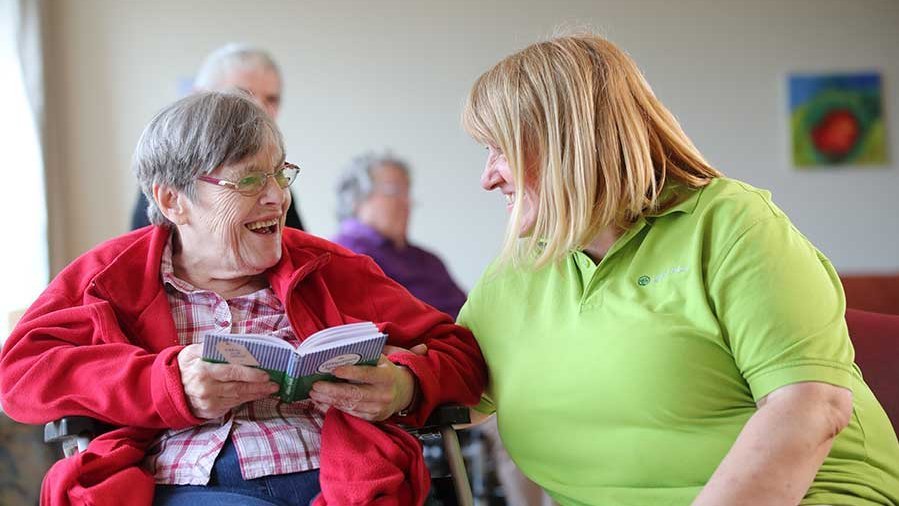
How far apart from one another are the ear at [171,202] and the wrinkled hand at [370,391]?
1.51ft

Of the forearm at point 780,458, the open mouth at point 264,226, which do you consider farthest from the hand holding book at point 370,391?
the forearm at point 780,458

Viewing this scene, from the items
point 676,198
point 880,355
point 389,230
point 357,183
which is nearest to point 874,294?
point 880,355

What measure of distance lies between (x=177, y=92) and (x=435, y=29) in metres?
1.48

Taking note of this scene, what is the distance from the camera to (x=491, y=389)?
1929 mm

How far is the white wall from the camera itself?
541 cm

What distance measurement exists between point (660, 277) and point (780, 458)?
1.15ft

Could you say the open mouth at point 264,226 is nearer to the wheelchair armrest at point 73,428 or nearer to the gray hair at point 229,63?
the wheelchair armrest at point 73,428

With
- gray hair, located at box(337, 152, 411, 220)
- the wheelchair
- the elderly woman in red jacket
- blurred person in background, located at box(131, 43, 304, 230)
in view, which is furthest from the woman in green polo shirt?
gray hair, located at box(337, 152, 411, 220)

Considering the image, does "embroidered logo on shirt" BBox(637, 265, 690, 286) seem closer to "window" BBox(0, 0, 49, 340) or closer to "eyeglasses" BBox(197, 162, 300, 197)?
"eyeglasses" BBox(197, 162, 300, 197)

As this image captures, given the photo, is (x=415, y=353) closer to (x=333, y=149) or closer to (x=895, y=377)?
(x=895, y=377)

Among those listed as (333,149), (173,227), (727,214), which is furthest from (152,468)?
(333,149)

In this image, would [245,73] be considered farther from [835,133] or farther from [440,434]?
[835,133]

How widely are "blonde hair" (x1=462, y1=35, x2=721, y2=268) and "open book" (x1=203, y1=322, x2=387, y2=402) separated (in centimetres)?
33

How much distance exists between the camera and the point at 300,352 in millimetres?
1529
